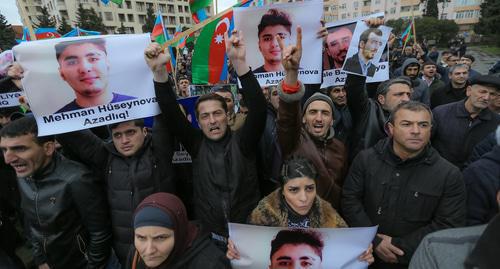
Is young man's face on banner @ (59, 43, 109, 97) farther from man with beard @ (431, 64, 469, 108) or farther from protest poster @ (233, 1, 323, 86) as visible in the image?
man with beard @ (431, 64, 469, 108)

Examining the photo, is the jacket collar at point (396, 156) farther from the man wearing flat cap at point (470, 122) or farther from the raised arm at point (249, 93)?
the man wearing flat cap at point (470, 122)

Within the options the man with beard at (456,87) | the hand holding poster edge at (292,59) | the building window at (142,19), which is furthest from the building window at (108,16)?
the hand holding poster edge at (292,59)

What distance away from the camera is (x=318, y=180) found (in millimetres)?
2393

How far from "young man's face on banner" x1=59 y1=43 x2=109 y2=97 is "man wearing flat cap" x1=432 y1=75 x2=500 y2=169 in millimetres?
3639

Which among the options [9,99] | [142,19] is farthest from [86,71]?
[142,19]

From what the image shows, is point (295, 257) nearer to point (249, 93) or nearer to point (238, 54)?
point (249, 93)

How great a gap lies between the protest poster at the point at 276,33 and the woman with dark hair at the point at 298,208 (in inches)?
45.5

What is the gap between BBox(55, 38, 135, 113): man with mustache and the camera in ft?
7.43

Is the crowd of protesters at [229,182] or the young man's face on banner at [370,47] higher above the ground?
the young man's face on banner at [370,47]

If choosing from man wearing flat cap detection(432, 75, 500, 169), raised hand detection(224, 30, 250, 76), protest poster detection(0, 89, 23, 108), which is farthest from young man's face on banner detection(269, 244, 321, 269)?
protest poster detection(0, 89, 23, 108)

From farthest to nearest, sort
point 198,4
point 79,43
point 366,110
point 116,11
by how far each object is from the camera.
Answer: point 116,11 < point 198,4 < point 366,110 < point 79,43

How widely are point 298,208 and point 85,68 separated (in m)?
2.02

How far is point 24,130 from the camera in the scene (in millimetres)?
2236

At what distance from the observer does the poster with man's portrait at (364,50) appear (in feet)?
9.14
